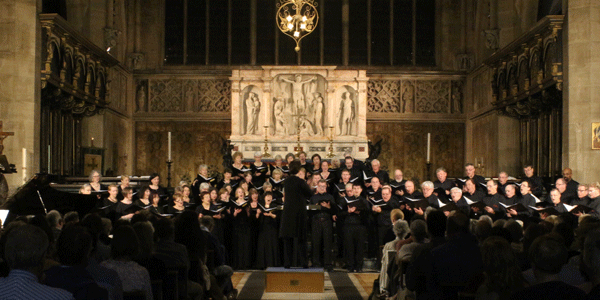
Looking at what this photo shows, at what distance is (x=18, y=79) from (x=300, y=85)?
23.6ft

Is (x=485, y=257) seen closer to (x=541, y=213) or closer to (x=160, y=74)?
(x=541, y=213)

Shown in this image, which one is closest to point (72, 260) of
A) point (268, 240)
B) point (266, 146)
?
point (268, 240)

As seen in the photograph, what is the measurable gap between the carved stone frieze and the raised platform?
42.2 ft

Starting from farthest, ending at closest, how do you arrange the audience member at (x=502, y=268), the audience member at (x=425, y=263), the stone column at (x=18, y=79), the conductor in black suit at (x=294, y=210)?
the stone column at (x=18, y=79) < the conductor in black suit at (x=294, y=210) < the audience member at (x=425, y=263) < the audience member at (x=502, y=268)

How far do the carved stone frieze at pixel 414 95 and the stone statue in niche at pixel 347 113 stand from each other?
325cm

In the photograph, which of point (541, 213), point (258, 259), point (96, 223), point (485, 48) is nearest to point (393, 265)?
point (96, 223)

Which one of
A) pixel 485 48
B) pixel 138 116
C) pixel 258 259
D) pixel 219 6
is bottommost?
pixel 258 259

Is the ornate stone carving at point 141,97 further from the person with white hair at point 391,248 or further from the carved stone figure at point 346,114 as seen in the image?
the person with white hair at point 391,248

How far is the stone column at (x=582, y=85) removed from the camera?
1320 centimetres

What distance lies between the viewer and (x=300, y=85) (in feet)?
61.3

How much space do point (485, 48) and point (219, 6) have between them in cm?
780

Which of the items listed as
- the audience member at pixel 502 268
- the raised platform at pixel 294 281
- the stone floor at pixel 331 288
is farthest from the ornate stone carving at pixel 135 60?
the audience member at pixel 502 268

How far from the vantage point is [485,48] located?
66.2ft

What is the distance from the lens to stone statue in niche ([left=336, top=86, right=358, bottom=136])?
727 inches
